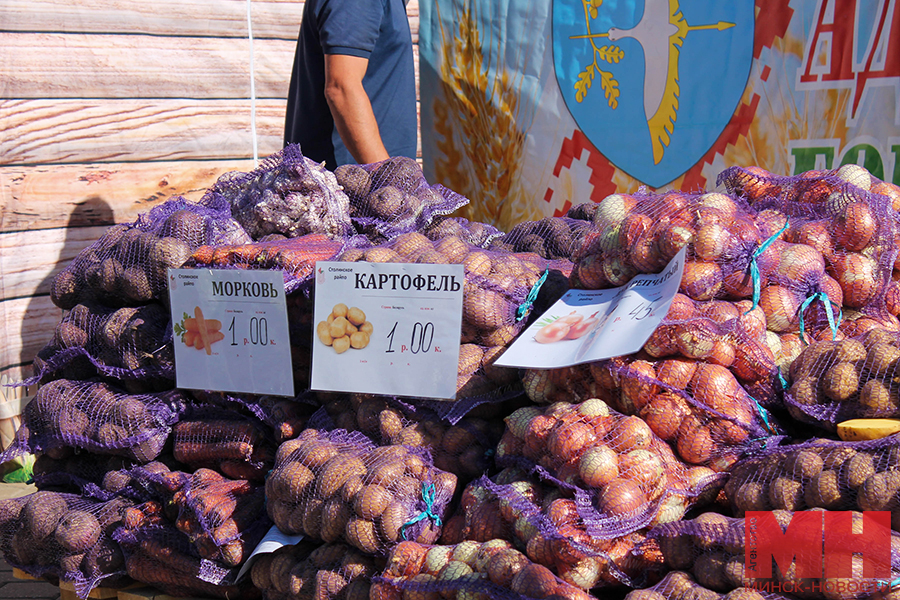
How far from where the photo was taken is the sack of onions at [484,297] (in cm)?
167

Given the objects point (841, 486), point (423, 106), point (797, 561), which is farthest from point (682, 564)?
point (423, 106)

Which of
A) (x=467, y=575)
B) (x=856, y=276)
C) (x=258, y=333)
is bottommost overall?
(x=467, y=575)

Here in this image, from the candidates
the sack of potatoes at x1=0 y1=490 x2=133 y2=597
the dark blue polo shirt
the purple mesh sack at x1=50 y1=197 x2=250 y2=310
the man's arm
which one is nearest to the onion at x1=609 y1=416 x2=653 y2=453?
the purple mesh sack at x1=50 y1=197 x2=250 y2=310

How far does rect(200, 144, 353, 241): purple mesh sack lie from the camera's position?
81.5 inches

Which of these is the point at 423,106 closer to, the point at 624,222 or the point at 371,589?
the point at 624,222

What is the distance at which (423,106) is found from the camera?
4715 millimetres

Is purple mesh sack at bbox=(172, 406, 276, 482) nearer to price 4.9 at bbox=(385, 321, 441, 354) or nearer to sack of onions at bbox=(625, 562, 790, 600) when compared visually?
price 4.9 at bbox=(385, 321, 441, 354)

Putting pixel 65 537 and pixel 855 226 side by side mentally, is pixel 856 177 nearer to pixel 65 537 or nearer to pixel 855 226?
pixel 855 226

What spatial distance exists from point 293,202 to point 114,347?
639 mm

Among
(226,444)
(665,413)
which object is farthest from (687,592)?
(226,444)

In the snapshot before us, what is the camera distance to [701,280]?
149cm

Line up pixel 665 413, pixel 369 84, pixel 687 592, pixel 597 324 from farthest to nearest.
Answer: pixel 369 84
pixel 597 324
pixel 665 413
pixel 687 592

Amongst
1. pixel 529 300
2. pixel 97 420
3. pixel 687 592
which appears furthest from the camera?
pixel 97 420

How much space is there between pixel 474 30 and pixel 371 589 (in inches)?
143
